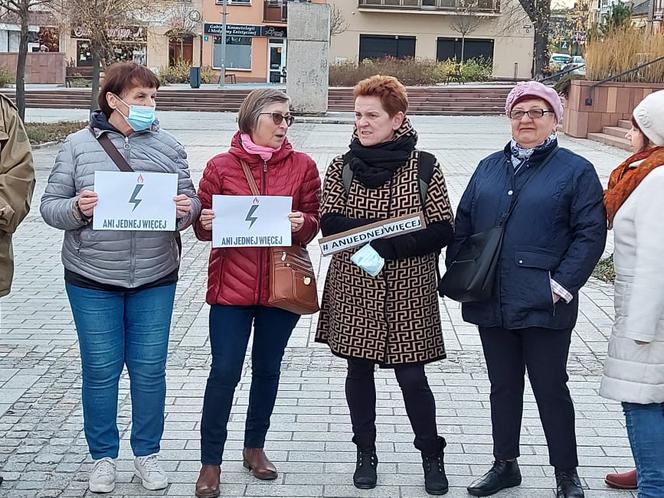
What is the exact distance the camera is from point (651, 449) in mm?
3928

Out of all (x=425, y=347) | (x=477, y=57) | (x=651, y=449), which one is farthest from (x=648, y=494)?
(x=477, y=57)

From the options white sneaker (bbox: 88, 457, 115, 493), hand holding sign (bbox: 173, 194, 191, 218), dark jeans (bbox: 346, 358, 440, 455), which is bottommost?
Answer: white sneaker (bbox: 88, 457, 115, 493)

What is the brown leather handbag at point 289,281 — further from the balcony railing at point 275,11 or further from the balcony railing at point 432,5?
the balcony railing at point 275,11

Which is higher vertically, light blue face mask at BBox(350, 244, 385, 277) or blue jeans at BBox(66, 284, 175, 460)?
light blue face mask at BBox(350, 244, 385, 277)

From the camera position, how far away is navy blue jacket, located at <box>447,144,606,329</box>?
13.6ft

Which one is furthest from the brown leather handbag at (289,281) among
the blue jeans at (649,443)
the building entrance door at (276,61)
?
the building entrance door at (276,61)

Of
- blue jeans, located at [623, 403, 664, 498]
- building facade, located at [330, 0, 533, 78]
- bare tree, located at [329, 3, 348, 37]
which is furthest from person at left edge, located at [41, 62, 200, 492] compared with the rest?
building facade, located at [330, 0, 533, 78]

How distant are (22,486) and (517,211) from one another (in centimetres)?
270

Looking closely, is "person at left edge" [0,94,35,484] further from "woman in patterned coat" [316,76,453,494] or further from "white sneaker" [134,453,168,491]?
"woman in patterned coat" [316,76,453,494]

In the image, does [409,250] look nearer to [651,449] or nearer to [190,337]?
[651,449]

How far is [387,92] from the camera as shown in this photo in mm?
4285

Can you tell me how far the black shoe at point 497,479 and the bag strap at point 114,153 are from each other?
2.22m

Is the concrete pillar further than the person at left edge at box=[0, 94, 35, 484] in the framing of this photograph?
Yes

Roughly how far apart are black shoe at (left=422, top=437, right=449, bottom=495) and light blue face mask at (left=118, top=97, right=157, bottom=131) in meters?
2.06
